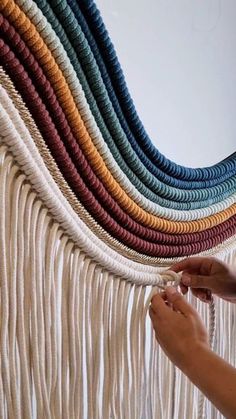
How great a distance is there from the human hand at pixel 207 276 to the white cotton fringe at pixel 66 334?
2.4 inches

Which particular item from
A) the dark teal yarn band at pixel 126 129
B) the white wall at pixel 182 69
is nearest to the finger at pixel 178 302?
the dark teal yarn band at pixel 126 129

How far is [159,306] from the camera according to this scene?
0.61 metres

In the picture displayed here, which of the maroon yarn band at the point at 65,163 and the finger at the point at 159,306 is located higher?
the maroon yarn band at the point at 65,163

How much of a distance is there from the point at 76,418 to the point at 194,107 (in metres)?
0.58

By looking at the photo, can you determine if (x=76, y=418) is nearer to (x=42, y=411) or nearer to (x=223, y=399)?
(x=42, y=411)

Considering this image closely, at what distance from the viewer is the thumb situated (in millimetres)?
682

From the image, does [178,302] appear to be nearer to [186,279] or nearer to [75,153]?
[186,279]

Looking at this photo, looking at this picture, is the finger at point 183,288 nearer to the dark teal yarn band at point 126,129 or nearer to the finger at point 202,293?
the finger at point 202,293

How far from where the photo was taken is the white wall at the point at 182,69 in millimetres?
800

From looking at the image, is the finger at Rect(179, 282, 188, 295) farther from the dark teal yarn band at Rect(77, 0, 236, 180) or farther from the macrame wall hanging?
the dark teal yarn band at Rect(77, 0, 236, 180)

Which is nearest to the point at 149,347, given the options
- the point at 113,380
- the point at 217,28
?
the point at 113,380

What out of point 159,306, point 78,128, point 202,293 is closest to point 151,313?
point 159,306

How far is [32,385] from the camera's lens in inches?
20.6

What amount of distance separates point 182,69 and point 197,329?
1.63 ft
